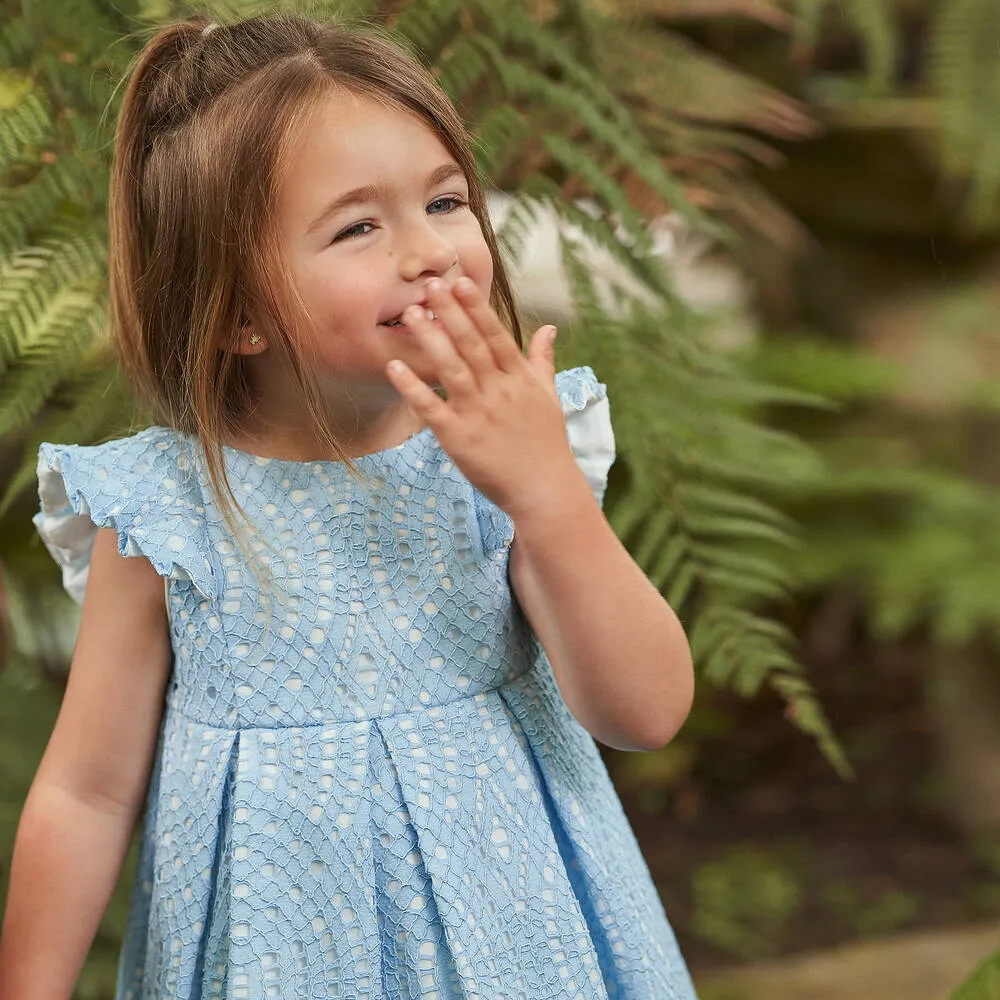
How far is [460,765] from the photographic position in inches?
41.7

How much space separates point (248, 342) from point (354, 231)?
5.7 inches

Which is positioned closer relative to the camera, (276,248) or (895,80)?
(276,248)

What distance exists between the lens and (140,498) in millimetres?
1062

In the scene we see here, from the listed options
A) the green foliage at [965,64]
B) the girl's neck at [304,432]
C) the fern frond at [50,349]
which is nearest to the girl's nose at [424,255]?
the girl's neck at [304,432]

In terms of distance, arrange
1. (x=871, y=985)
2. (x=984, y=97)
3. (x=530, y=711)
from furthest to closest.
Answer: (x=871, y=985)
(x=984, y=97)
(x=530, y=711)

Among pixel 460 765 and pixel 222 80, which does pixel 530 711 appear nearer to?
pixel 460 765

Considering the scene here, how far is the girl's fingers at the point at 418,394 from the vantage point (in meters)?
0.93

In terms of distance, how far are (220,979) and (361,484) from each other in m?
0.42

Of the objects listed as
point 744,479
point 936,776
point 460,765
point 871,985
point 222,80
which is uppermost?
point 222,80

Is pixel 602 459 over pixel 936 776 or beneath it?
over

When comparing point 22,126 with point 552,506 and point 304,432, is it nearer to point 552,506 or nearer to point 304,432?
point 304,432

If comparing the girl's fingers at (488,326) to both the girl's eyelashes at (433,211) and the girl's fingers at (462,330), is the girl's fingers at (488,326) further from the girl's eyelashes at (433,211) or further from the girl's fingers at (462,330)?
the girl's eyelashes at (433,211)

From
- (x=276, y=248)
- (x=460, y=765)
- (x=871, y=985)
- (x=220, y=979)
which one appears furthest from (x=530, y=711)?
(x=871, y=985)

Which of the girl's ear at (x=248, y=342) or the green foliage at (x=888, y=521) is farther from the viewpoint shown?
the green foliage at (x=888, y=521)
